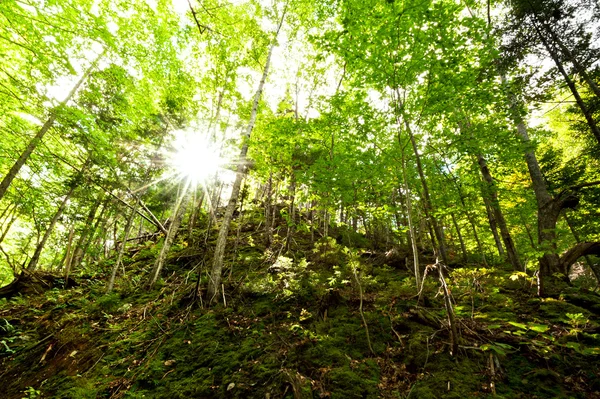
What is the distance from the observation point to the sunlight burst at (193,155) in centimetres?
1152

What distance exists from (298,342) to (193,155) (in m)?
10.1

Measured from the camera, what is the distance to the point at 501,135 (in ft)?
23.5

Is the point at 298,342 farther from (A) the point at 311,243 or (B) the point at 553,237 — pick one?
(B) the point at 553,237

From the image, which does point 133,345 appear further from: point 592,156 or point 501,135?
point 592,156

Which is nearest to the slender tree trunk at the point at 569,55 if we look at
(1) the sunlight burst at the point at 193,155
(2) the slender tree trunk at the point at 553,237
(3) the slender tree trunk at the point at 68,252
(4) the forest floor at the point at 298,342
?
(2) the slender tree trunk at the point at 553,237

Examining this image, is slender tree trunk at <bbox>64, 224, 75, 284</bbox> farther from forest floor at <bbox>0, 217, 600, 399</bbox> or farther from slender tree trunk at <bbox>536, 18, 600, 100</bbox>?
slender tree trunk at <bbox>536, 18, 600, 100</bbox>

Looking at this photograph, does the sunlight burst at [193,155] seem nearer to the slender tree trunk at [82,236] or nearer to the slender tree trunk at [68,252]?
the slender tree trunk at [82,236]

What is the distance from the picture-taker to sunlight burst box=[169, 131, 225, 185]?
1152cm

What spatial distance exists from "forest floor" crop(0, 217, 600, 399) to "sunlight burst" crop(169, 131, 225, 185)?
19.3 feet

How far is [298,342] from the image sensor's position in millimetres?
5117

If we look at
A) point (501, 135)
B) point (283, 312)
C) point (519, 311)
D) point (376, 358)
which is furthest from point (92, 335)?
point (501, 135)

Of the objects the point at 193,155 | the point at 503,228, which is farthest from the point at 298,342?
the point at 193,155

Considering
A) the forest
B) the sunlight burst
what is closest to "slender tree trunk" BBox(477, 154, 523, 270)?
the forest

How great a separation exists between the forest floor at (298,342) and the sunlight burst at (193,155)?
588 centimetres
